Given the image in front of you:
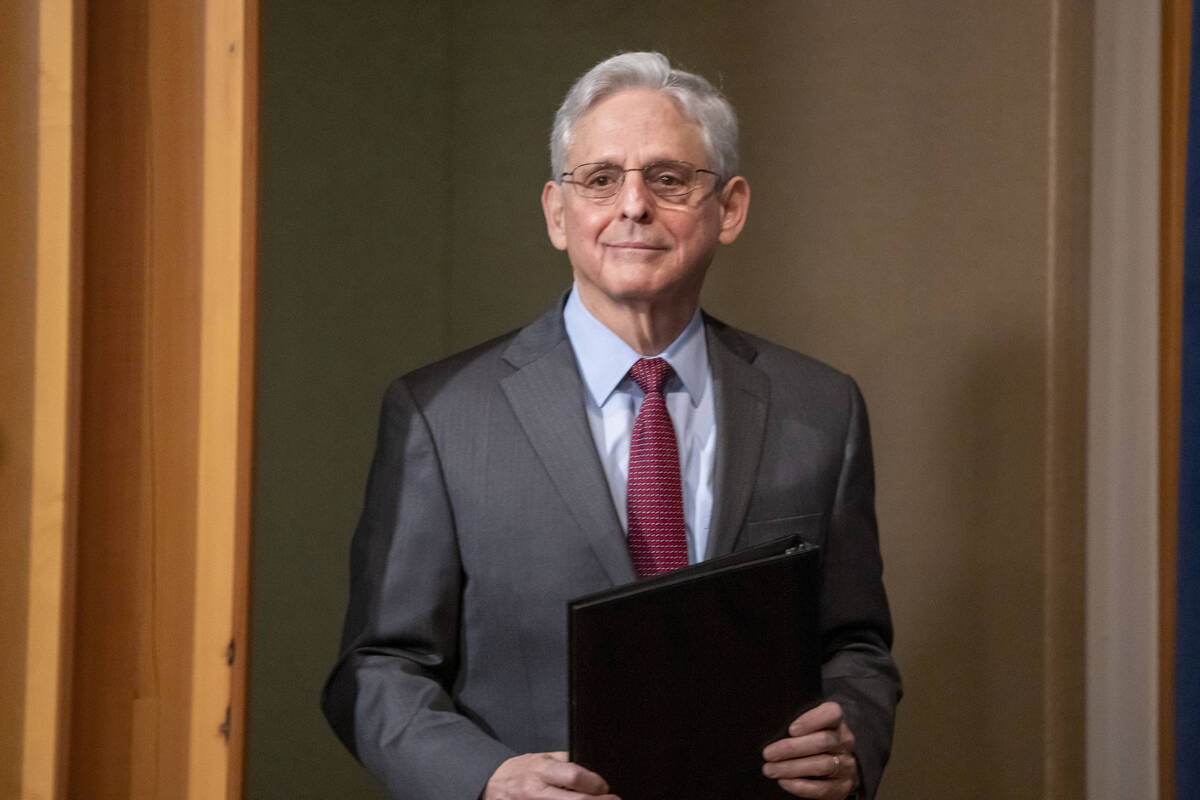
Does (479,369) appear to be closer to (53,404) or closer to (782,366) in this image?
(782,366)

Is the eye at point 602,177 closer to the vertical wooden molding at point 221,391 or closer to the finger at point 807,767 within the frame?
the vertical wooden molding at point 221,391

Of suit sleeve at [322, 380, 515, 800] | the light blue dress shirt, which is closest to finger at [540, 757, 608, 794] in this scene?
suit sleeve at [322, 380, 515, 800]

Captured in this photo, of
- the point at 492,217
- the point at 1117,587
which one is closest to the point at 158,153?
the point at 492,217

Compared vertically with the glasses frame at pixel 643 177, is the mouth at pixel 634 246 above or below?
below

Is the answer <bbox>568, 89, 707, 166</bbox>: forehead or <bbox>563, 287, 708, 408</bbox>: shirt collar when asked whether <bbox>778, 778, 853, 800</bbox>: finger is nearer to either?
<bbox>563, 287, 708, 408</bbox>: shirt collar

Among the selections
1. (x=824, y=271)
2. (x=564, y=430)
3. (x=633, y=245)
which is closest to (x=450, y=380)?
(x=564, y=430)

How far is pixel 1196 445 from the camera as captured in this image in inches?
69.9

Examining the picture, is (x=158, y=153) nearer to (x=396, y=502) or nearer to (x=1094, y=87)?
(x=396, y=502)

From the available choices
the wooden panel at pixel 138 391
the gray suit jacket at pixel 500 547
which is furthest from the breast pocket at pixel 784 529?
the wooden panel at pixel 138 391

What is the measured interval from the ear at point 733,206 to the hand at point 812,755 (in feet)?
2.09

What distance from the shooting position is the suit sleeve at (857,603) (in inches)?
62.4

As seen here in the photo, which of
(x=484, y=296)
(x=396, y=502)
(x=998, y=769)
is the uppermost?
(x=484, y=296)

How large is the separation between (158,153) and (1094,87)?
1.50m

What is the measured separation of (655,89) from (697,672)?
744 mm
